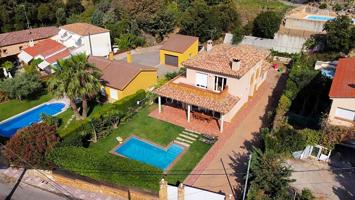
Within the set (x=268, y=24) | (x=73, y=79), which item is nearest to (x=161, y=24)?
(x=268, y=24)

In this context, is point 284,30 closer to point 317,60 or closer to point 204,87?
point 317,60

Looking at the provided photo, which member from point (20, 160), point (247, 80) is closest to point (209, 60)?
point (247, 80)

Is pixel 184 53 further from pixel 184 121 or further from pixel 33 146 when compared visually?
pixel 33 146

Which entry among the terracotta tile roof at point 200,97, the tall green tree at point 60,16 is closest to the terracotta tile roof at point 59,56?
the terracotta tile roof at point 200,97

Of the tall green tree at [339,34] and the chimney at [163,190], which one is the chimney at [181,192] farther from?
the tall green tree at [339,34]

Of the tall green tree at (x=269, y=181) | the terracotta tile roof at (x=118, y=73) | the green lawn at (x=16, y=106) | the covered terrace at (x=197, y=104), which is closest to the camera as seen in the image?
the tall green tree at (x=269, y=181)
